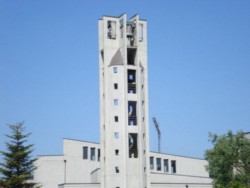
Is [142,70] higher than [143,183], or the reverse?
[142,70]

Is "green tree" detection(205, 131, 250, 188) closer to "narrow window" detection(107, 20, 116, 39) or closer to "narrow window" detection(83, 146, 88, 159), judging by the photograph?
"narrow window" detection(107, 20, 116, 39)

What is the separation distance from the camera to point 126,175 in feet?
221

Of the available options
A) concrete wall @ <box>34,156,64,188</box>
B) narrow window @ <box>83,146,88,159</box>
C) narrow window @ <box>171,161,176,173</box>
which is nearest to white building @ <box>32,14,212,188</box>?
narrow window @ <box>83,146,88,159</box>

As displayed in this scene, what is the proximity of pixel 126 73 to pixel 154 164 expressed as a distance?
18921 millimetres

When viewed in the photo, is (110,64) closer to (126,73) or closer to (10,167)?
(126,73)

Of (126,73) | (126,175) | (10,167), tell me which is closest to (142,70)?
(126,73)

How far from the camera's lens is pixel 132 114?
231 feet

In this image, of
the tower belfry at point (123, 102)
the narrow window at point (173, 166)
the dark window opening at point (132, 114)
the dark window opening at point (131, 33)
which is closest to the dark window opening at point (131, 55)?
the tower belfry at point (123, 102)

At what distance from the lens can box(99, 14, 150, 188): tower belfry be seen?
68312mm

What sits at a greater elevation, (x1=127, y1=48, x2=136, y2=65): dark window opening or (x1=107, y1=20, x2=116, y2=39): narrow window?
(x1=107, y1=20, x2=116, y2=39): narrow window

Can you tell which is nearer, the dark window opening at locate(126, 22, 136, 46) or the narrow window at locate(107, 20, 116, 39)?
the narrow window at locate(107, 20, 116, 39)

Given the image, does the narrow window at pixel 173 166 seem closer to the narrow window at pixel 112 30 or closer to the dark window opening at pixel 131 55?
the dark window opening at pixel 131 55

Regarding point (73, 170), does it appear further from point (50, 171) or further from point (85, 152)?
point (50, 171)

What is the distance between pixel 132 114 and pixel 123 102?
2.13 m
